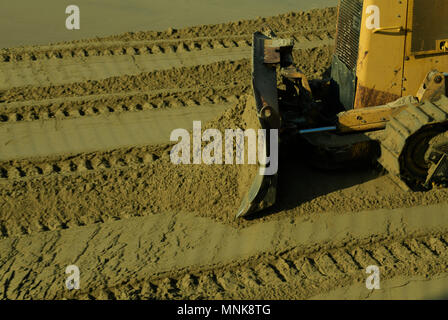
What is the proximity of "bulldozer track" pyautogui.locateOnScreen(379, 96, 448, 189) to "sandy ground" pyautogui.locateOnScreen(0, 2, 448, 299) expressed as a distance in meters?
0.42

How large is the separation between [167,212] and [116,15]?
585 centimetres

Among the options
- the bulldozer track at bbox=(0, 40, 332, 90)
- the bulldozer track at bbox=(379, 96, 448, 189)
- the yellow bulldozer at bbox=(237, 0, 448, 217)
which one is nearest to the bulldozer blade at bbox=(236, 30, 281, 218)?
the yellow bulldozer at bbox=(237, 0, 448, 217)

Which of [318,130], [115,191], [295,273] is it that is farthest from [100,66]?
[295,273]

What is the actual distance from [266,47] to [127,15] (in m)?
5.22

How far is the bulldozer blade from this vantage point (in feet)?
17.6

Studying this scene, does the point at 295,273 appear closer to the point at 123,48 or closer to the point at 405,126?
the point at 405,126

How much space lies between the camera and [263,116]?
17.5 ft

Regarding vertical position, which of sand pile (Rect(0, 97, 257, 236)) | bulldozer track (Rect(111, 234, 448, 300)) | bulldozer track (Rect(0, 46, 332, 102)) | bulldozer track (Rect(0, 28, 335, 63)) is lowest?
bulldozer track (Rect(111, 234, 448, 300))

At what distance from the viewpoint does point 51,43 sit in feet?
30.0

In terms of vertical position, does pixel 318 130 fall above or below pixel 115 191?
above

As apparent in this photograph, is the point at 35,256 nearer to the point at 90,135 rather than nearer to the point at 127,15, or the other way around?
the point at 90,135

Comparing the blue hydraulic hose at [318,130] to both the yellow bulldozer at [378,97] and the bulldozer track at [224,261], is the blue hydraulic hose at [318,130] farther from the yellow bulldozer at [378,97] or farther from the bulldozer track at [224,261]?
the bulldozer track at [224,261]

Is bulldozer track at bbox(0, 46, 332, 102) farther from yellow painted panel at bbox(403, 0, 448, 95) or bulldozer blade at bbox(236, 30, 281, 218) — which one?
yellow painted panel at bbox(403, 0, 448, 95)
